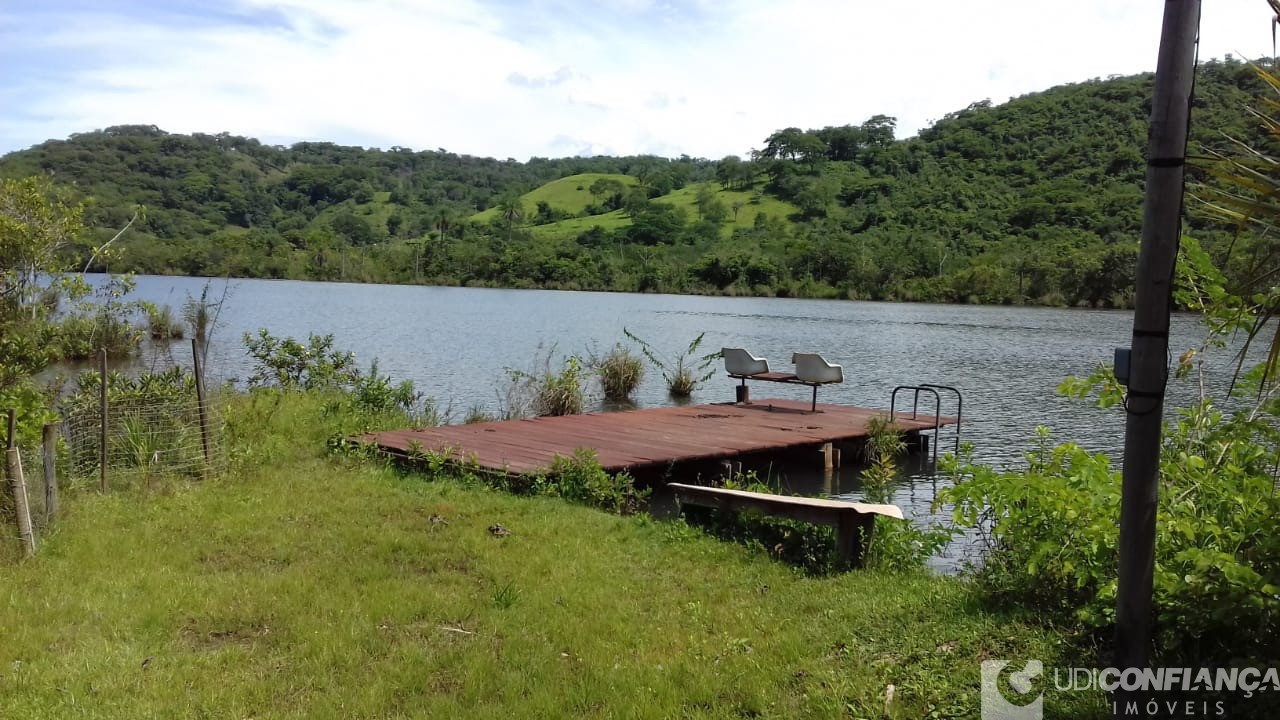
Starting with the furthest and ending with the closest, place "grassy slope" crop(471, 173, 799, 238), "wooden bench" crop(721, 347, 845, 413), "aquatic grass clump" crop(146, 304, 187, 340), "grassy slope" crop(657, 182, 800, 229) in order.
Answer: "grassy slope" crop(471, 173, 799, 238)
"grassy slope" crop(657, 182, 800, 229)
"aquatic grass clump" crop(146, 304, 187, 340)
"wooden bench" crop(721, 347, 845, 413)

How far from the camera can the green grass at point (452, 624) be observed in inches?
154

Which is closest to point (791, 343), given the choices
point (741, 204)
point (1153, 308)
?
point (1153, 308)

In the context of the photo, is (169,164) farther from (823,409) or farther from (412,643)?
(412,643)

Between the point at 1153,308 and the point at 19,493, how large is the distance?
244 inches

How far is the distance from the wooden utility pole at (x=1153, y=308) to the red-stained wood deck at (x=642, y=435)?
6297 mm

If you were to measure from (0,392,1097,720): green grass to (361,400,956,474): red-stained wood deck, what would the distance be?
95.7 inches

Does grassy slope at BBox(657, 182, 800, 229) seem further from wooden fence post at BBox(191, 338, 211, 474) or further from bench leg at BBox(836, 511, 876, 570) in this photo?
bench leg at BBox(836, 511, 876, 570)

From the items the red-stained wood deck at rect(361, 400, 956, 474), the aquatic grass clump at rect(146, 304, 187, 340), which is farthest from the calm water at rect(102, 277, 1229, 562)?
the aquatic grass clump at rect(146, 304, 187, 340)

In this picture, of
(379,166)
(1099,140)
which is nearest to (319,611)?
(1099,140)

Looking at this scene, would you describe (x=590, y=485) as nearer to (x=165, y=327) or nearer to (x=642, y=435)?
(x=642, y=435)

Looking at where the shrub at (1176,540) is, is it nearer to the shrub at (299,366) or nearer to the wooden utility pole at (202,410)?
the wooden utility pole at (202,410)

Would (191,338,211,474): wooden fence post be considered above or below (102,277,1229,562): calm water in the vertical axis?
above

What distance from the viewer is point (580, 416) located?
43.5 feet

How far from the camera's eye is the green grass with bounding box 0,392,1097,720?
154 inches
